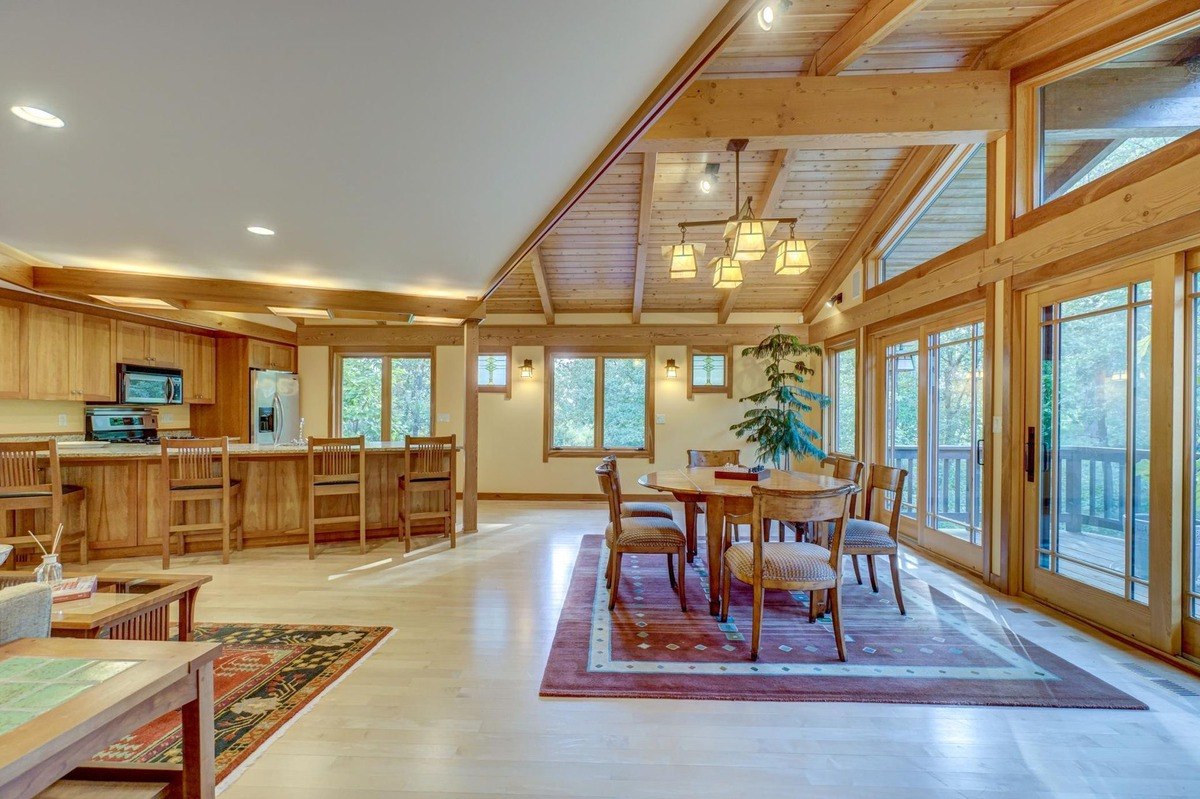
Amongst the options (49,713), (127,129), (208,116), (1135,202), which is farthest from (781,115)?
(49,713)

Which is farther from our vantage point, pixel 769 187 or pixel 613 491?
pixel 769 187

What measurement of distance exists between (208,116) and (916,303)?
5.04 metres

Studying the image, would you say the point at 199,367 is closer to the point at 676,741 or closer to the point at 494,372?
the point at 494,372

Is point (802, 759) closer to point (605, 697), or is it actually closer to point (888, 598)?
point (605, 697)

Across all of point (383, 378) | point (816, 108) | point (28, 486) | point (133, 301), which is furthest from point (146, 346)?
point (816, 108)

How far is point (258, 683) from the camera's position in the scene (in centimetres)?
239

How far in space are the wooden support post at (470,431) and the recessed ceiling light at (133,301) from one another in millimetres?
2652

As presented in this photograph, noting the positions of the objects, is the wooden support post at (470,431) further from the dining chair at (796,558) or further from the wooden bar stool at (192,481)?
the dining chair at (796,558)

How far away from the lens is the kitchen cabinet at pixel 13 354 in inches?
165

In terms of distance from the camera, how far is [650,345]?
7188 mm

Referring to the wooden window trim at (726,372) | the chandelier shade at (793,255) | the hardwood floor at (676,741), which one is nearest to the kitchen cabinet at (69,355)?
the hardwood floor at (676,741)

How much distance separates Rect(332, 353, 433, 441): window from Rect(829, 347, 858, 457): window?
217 inches

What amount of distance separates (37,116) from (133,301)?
327cm

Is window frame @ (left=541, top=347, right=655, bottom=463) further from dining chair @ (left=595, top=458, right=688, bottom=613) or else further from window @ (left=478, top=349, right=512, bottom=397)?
dining chair @ (left=595, top=458, right=688, bottom=613)
